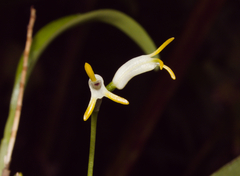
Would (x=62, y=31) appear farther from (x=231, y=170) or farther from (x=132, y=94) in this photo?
(x=132, y=94)

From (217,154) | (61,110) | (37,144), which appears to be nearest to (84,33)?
(61,110)

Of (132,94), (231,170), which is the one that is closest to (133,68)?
(231,170)

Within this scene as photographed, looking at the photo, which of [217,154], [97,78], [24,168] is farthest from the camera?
[217,154]

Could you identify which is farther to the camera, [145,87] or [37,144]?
[145,87]

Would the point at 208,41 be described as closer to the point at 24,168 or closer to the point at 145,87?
the point at 145,87

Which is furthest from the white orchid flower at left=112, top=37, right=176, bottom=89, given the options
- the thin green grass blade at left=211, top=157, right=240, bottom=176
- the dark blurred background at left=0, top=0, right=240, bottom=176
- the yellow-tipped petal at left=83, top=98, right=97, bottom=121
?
the dark blurred background at left=0, top=0, right=240, bottom=176
